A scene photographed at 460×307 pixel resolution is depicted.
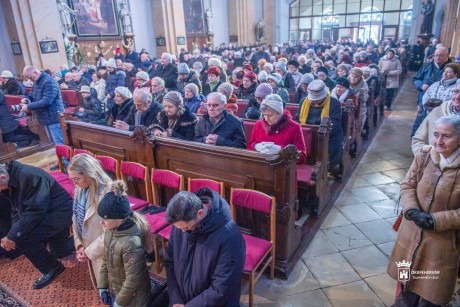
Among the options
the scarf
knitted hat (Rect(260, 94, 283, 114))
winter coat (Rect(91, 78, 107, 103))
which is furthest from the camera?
winter coat (Rect(91, 78, 107, 103))

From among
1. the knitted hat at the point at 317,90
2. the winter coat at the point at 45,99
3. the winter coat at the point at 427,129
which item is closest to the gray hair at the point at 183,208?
the winter coat at the point at 427,129

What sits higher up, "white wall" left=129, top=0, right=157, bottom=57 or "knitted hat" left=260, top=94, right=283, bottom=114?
"white wall" left=129, top=0, right=157, bottom=57

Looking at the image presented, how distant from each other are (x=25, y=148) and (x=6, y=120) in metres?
0.78

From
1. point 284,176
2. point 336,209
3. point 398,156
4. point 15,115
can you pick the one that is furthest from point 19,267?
point 398,156

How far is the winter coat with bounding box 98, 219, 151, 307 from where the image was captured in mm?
2242

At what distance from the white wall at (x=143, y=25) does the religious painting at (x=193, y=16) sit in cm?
248

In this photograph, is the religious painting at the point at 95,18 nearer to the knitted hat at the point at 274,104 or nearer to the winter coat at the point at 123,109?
the winter coat at the point at 123,109

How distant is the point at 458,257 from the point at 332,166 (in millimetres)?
2527

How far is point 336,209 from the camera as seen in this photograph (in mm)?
4270

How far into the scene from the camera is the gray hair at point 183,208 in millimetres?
1802

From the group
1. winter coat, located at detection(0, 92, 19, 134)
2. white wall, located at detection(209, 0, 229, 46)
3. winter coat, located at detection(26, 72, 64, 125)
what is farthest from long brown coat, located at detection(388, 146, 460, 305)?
white wall, located at detection(209, 0, 229, 46)

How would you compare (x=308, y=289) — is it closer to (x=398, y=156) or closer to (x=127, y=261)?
(x=127, y=261)

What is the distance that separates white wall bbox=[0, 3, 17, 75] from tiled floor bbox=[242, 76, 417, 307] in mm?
10376

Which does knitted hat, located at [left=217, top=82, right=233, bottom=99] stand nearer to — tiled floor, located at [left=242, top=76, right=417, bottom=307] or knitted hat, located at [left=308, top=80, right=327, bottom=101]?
knitted hat, located at [left=308, top=80, right=327, bottom=101]
